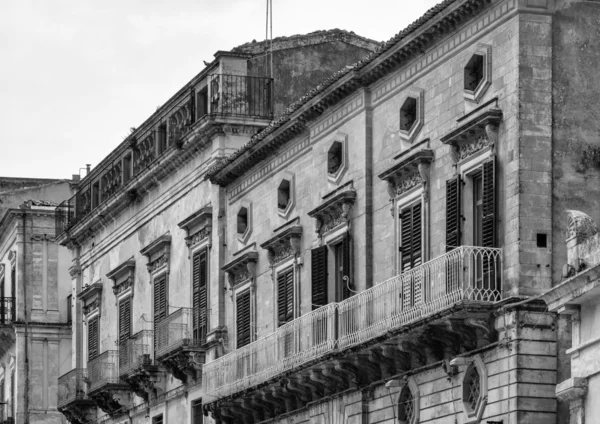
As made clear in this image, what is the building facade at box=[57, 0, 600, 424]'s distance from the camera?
29.2 metres

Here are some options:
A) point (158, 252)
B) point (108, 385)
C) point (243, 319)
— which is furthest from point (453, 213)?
point (108, 385)

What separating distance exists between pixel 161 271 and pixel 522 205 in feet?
60.7

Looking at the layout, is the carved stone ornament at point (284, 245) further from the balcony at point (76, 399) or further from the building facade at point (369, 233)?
the balcony at point (76, 399)

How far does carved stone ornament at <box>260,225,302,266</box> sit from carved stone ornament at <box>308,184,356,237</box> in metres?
1.08

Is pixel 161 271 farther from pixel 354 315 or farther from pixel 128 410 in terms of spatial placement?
pixel 354 315

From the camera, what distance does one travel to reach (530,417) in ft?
93.8

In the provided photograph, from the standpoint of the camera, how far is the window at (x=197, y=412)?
43.3 meters

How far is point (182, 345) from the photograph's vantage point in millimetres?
42938

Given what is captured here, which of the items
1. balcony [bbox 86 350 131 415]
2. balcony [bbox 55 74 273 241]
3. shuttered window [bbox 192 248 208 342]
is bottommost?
balcony [bbox 86 350 131 415]

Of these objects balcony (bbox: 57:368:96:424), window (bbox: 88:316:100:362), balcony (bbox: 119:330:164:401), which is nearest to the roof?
balcony (bbox: 119:330:164:401)

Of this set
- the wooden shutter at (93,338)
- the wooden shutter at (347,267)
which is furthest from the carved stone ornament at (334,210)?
the wooden shutter at (93,338)

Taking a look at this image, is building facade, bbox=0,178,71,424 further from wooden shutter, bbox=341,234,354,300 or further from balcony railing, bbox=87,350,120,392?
wooden shutter, bbox=341,234,354,300

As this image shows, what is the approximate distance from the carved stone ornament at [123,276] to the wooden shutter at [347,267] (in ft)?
45.6

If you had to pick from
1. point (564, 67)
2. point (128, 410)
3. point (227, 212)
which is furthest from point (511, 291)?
point (128, 410)
